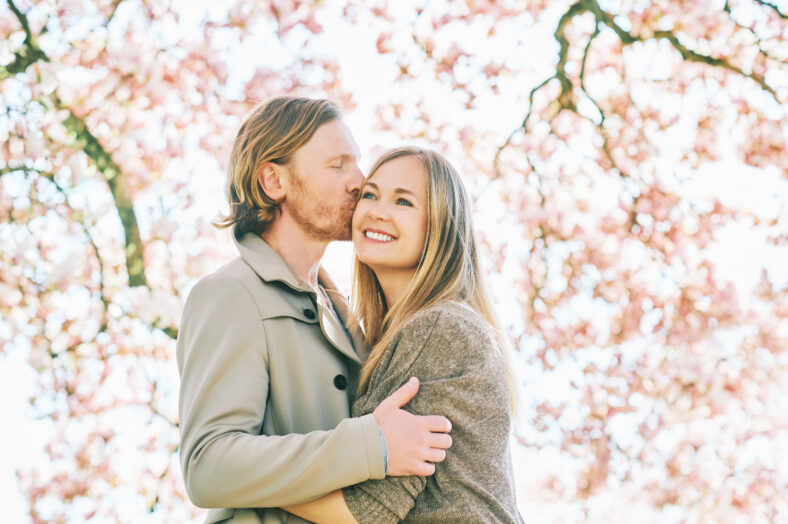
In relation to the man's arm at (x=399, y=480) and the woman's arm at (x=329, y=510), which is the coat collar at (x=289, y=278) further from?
the woman's arm at (x=329, y=510)

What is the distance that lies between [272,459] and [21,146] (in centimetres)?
356

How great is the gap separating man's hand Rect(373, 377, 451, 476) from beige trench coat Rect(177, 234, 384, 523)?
0.12 ft

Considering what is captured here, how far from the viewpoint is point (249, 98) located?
520 centimetres

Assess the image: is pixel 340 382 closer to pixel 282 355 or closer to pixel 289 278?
pixel 282 355

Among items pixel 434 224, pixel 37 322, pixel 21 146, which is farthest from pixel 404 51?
pixel 434 224

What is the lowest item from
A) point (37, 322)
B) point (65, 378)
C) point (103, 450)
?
point (103, 450)

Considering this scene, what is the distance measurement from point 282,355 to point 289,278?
0.25 m

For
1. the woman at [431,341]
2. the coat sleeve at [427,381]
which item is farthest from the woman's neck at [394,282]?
the coat sleeve at [427,381]

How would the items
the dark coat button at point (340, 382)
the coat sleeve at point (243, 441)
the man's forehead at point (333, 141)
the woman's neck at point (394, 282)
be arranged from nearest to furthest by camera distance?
1. the coat sleeve at point (243, 441)
2. the dark coat button at point (340, 382)
3. the woman's neck at point (394, 282)
4. the man's forehead at point (333, 141)

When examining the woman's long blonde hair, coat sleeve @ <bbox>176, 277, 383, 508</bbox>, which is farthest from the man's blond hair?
coat sleeve @ <bbox>176, 277, 383, 508</bbox>

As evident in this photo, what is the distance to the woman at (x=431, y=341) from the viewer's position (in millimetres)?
2121

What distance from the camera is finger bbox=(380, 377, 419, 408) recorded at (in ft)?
6.97

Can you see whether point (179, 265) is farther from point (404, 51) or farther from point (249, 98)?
point (404, 51)

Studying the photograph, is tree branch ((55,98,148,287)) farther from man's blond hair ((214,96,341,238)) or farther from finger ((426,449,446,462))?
finger ((426,449,446,462))
